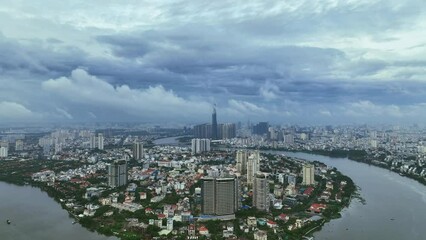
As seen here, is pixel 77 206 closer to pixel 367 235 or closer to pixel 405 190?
pixel 367 235

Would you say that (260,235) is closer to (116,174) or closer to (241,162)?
(116,174)

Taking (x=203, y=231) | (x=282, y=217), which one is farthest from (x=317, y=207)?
(x=203, y=231)

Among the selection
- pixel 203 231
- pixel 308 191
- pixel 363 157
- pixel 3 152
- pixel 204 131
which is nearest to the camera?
pixel 203 231

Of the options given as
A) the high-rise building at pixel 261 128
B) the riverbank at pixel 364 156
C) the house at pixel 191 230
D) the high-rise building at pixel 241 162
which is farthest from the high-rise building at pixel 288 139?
the house at pixel 191 230

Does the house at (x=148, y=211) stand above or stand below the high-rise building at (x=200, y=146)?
A: below

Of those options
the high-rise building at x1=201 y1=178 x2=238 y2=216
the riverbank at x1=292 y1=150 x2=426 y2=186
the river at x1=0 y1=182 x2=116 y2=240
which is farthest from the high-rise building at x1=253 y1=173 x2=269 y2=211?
the riverbank at x1=292 y1=150 x2=426 y2=186

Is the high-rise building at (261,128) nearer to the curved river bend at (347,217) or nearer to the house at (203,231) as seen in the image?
the curved river bend at (347,217)

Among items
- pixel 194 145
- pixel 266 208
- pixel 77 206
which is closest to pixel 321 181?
pixel 266 208
